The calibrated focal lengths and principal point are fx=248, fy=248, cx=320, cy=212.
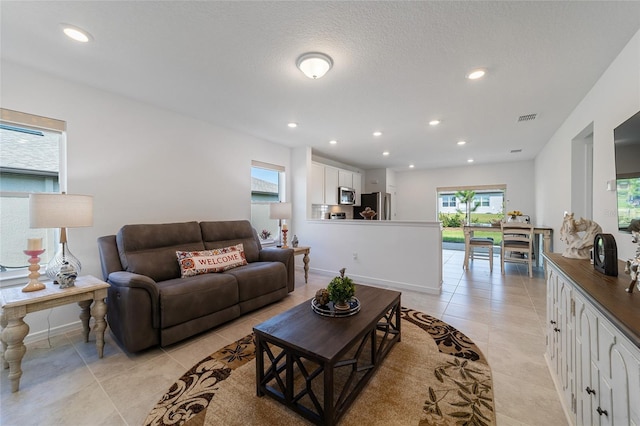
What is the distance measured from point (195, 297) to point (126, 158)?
187cm

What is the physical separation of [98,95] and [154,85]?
0.68 meters

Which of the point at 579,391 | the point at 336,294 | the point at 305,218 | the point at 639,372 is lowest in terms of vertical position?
the point at 579,391

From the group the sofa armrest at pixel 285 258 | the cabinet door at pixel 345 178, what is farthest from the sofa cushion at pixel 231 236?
the cabinet door at pixel 345 178

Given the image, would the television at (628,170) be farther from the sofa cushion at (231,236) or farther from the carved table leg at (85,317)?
the carved table leg at (85,317)

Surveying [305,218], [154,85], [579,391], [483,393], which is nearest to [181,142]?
[154,85]

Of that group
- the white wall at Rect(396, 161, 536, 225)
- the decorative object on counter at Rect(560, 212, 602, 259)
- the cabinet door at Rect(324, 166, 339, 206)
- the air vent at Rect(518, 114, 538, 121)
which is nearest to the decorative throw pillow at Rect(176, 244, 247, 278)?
the cabinet door at Rect(324, 166, 339, 206)

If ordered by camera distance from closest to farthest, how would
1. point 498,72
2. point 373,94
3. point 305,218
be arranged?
point 498,72 → point 373,94 → point 305,218

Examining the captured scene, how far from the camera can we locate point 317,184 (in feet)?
17.8

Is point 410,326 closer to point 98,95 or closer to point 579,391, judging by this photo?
point 579,391

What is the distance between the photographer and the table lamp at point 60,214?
191 cm

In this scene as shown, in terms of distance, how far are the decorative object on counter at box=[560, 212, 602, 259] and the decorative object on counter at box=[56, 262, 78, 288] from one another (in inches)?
151

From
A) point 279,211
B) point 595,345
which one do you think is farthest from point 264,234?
point 595,345

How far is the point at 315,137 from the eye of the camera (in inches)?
173

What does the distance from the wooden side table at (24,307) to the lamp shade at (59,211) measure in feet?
1.69
